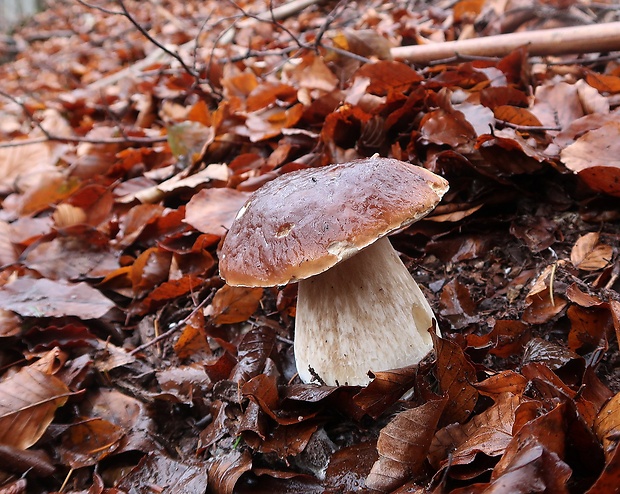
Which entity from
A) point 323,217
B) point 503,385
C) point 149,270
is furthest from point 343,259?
point 149,270

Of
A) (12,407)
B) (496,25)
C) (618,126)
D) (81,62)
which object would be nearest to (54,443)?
(12,407)

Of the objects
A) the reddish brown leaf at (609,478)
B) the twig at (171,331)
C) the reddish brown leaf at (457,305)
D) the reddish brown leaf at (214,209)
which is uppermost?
the reddish brown leaf at (609,478)

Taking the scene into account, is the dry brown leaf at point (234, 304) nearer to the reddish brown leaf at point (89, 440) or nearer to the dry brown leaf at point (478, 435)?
the reddish brown leaf at point (89, 440)

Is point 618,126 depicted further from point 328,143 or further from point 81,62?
point 81,62

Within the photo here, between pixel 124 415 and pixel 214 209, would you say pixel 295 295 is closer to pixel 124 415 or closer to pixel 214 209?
pixel 214 209

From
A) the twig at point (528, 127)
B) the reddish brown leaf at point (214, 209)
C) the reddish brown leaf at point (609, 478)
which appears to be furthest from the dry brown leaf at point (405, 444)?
the twig at point (528, 127)

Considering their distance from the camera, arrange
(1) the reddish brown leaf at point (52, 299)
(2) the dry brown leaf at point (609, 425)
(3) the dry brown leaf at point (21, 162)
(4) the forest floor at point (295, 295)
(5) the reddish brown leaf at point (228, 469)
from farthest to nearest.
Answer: (3) the dry brown leaf at point (21, 162), (1) the reddish brown leaf at point (52, 299), (5) the reddish brown leaf at point (228, 469), (4) the forest floor at point (295, 295), (2) the dry brown leaf at point (609, 425)
